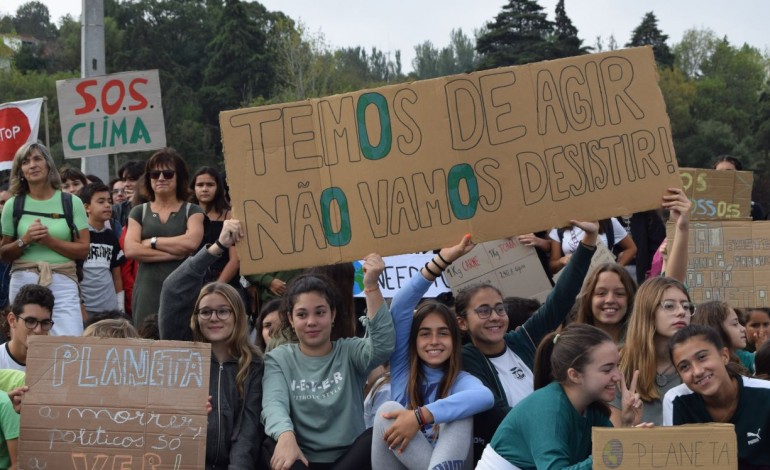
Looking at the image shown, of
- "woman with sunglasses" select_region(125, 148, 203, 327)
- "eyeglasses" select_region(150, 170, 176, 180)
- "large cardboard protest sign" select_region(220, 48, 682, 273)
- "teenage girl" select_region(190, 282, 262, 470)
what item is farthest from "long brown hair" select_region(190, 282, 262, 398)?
"eyeglasses" select_region(150, 170, 176, 180)

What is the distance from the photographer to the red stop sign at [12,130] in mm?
11102

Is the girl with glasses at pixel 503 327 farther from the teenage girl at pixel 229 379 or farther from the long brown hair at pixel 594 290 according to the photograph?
the teenage girl at pixel 229 379

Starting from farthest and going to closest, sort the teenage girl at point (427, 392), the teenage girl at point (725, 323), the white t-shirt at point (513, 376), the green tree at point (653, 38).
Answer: the green tree at point (653, 38), the teenage girl at point (725, 323), the white t-shirt at point (513, 376), the teenage girl at point (427, 392)

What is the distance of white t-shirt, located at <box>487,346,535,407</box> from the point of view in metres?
6.52

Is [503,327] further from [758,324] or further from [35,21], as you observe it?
[35,21]

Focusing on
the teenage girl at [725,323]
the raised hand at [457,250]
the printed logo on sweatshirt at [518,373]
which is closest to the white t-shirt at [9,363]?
the raised hand at [457,250]

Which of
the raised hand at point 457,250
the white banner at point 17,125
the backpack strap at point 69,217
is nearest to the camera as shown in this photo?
the raised hand at point 457,250

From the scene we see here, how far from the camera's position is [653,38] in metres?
84.9

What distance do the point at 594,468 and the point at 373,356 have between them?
1.67m

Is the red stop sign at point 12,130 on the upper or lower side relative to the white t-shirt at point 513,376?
upper

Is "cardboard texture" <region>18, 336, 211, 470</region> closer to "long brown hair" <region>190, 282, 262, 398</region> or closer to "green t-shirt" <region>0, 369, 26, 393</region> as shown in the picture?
"green t-shirt" <region>0, 369, 26, 393</region>

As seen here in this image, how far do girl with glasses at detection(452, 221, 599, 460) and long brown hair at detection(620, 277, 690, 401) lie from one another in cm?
48

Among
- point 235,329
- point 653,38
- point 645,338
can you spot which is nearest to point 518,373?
point 645,338

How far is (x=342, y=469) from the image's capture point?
6.04m
